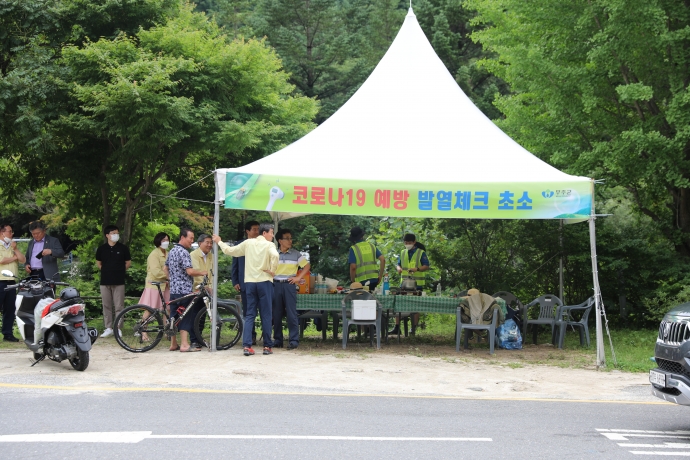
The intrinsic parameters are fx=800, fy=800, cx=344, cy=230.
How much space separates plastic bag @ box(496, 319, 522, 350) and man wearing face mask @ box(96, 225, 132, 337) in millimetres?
6098

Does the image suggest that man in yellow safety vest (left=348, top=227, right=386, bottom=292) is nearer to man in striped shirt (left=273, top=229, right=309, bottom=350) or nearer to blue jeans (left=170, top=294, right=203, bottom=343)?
man in striped shirt (left=273, top=229, right=309, bottom=350)

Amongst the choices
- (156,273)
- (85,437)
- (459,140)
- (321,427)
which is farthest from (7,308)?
(321,427)

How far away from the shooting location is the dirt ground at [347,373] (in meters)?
8.96

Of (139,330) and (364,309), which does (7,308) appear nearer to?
(139,330)

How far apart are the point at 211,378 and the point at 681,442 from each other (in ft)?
17.0

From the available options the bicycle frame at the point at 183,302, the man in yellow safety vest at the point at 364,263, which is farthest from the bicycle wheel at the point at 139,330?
the man in yellow safety vest at the point at 364,263

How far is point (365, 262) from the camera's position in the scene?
13.2 metres

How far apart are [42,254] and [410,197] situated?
19.1ft

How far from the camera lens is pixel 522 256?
52.8 feet

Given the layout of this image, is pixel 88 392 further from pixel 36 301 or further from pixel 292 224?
pixel 292 224

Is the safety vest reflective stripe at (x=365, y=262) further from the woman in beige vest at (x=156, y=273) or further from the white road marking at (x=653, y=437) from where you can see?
the white road marking at (x=653, y=437)

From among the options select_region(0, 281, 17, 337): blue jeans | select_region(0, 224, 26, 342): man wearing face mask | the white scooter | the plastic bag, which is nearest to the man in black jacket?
select_region(0, 224, 26, 342): man wearing face mask

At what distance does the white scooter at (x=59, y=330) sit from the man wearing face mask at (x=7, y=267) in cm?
213

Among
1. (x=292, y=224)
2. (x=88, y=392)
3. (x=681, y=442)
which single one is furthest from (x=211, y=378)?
(x=292, y=224)
